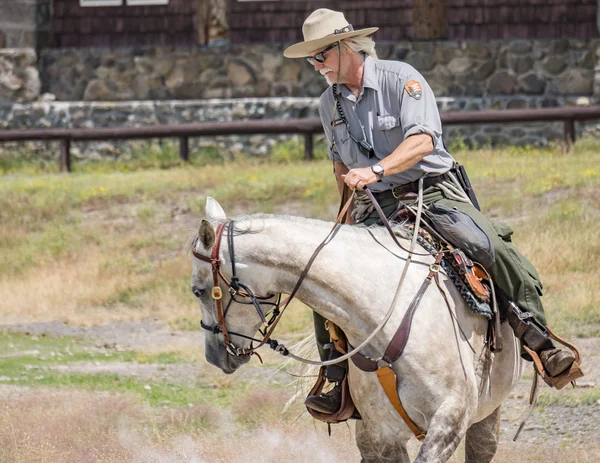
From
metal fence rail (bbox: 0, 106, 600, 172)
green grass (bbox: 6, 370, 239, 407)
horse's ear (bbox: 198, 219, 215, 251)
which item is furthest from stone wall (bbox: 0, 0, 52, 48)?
horse's ear (bbox: 198, 219, 215, 251)

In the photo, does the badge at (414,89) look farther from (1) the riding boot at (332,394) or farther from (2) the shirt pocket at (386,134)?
(1) the riding boot at (332,394)

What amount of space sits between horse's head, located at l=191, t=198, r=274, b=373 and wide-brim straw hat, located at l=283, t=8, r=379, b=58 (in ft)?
3.18

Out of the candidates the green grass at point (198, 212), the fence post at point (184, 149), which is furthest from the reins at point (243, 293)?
the fence post at point (184, 149)

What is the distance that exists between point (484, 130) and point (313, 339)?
13.3 metres

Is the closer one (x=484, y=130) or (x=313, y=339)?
(x=313, y=339)

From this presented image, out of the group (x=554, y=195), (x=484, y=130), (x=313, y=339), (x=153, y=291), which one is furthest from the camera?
(x=484, y=130)

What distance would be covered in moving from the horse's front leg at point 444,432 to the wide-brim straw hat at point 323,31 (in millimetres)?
1911

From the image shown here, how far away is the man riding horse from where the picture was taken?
18.1 ft

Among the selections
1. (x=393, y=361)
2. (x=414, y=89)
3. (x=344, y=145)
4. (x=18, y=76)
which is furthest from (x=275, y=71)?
(x=393, y=361)

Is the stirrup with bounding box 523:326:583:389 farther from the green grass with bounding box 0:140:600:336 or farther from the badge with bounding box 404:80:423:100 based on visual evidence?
the green grass with bounding box 0:140:600:336

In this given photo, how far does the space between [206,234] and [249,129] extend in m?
13.4

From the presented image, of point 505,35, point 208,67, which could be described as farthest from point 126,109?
point 505,35

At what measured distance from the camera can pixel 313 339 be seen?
6.39 metres

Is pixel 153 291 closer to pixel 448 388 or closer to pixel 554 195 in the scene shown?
pixel 554 195
